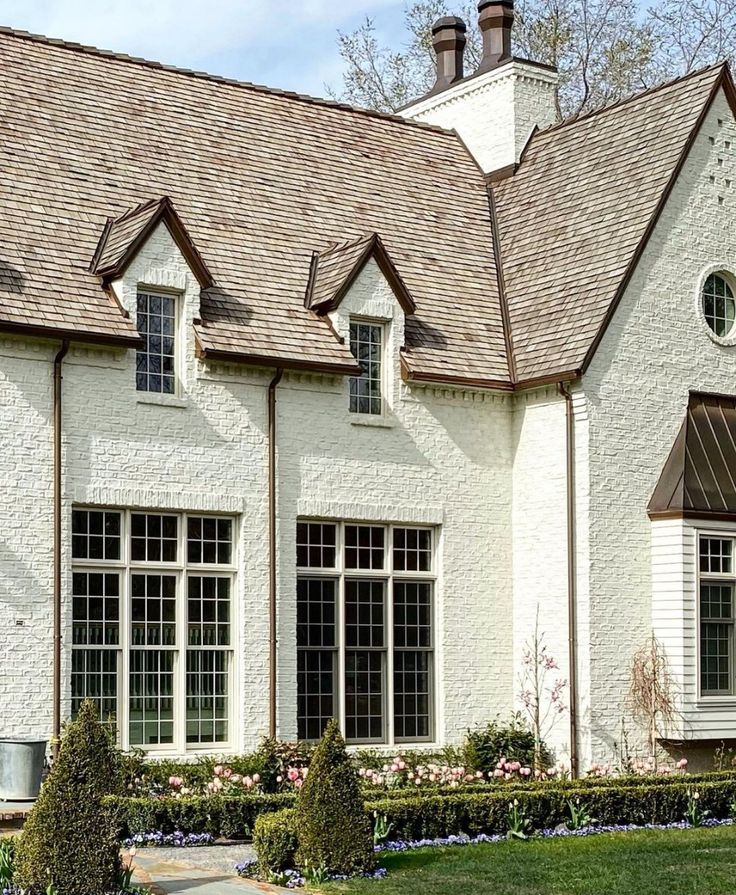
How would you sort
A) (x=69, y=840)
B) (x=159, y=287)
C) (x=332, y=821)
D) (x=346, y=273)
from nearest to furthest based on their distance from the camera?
1. (x=69, y=840)
2. (x=332, y=821)
3. (x=159, y=287)
4. (x=346, y=273)

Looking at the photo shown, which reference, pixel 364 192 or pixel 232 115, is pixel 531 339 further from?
pixel 232 115

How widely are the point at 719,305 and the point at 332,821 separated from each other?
13277 millimetres

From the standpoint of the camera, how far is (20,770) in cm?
1780

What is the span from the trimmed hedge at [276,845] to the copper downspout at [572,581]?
853cm

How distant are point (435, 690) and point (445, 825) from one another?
20.7ft

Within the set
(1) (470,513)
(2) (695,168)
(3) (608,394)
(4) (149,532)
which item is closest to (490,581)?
(1) (470,513)

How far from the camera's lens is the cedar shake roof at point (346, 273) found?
22438 millimetres

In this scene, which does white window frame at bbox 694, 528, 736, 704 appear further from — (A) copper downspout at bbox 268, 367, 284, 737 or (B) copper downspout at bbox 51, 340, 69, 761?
(B) copper downspout at bbox 51, 340, 69, 761

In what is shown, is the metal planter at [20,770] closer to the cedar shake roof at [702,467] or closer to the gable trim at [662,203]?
the gable trim at [662,203]

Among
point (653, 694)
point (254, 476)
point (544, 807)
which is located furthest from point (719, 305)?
point (544, 807)

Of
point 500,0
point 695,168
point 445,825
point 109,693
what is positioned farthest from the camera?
point 500,0

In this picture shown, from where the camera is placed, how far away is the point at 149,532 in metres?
20.5

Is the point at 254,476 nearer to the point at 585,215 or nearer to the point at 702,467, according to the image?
the point at 702,467

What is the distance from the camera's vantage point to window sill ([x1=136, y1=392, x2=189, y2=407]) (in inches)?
805
